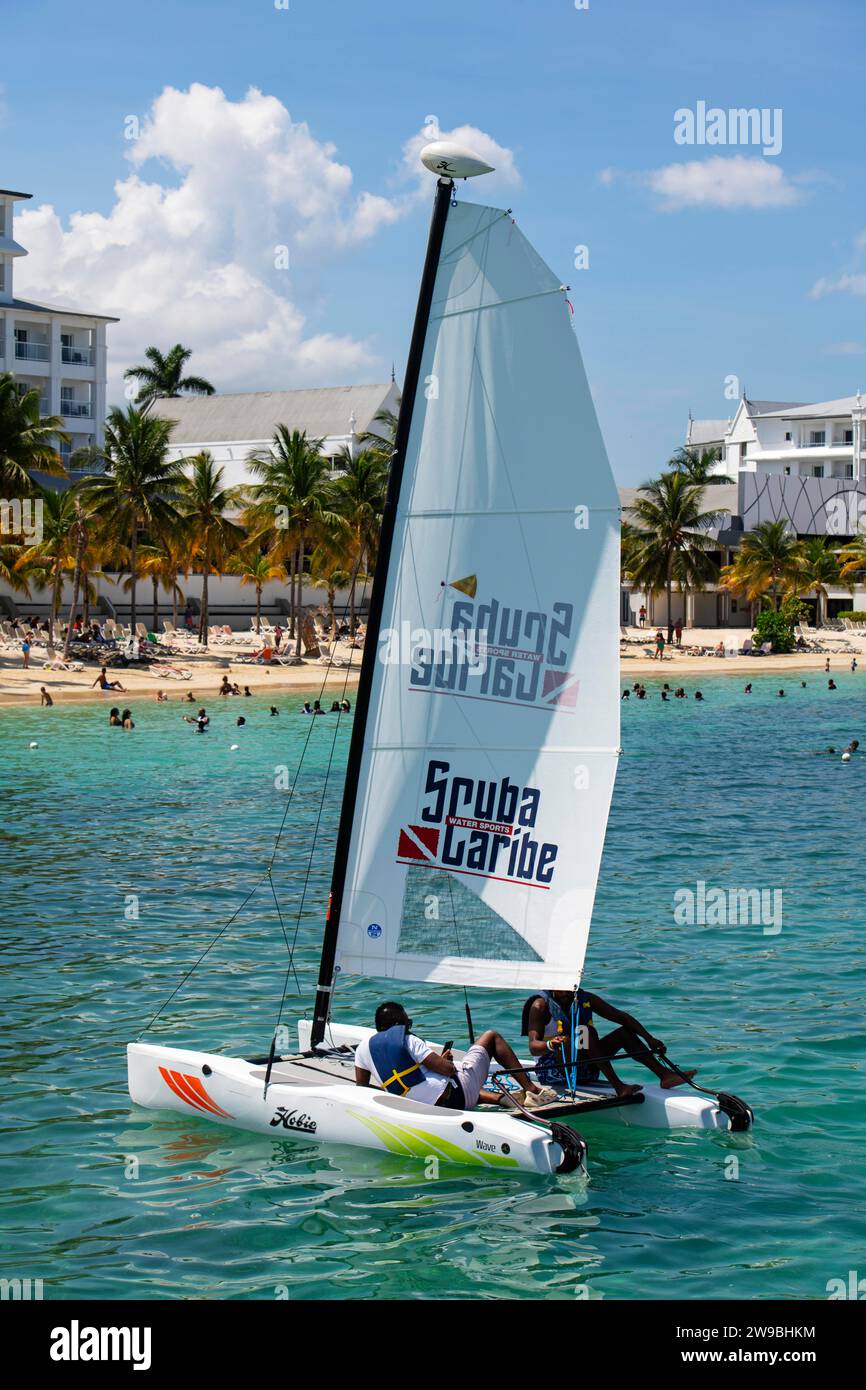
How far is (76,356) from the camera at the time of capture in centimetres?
10019

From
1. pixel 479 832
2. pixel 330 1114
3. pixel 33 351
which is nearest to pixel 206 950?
pixel 330 1114

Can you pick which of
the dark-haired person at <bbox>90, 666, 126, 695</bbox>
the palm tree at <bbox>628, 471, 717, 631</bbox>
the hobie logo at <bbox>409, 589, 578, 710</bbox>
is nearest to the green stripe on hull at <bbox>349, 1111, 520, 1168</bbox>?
the hobie logo at <bbox>409, 589, 578, 710</bbox>

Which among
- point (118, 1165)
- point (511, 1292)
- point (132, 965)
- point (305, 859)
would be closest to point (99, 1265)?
point (118, 1165)

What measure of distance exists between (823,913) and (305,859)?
1037 cm

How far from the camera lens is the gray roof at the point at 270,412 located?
108 m

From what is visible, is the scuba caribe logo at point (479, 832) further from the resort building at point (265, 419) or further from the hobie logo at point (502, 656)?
the resort building at point (265, 419)

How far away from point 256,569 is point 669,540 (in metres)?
27.7

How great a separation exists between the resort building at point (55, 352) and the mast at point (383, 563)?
8409 cm

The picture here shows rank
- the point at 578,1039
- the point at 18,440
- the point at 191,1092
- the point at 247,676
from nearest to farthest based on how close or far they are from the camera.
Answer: the point at 578,1039 < the point at 191,1092 < the point at 18,440 < the point at 247,676

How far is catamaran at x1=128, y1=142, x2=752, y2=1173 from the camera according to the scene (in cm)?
1277

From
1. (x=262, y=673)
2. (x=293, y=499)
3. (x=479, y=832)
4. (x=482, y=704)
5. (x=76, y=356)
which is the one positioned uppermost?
(x=76, y=356)

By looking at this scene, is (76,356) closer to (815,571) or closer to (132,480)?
(132,480)

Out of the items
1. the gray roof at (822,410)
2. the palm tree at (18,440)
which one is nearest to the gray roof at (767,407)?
the gray roof at (822,410)

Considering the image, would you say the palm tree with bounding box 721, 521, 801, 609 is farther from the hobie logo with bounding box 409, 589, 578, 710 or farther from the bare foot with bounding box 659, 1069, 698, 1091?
the hobie logo with bounding box 409, 589, 578, 710
